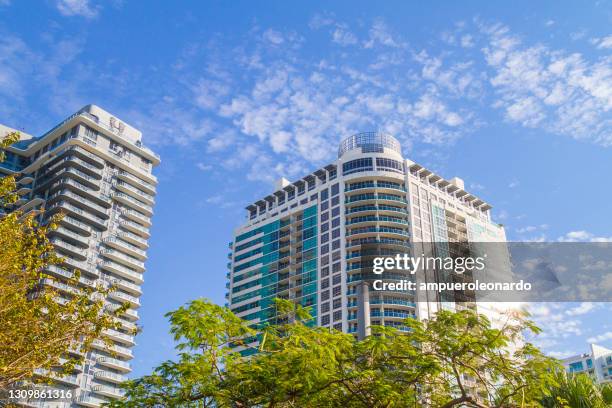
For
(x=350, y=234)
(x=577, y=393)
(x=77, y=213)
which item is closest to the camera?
(x=577, y=393)

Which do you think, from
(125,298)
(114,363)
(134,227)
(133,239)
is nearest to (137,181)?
(134,227)

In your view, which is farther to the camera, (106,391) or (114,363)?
(114,363)

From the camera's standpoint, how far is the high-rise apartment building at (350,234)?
9162 centimetres

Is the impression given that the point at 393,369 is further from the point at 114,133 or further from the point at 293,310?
the point at 114,133

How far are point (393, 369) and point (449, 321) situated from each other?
6.67ft

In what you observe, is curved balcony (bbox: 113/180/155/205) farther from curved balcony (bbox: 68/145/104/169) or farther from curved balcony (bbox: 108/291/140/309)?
curved balcony (bbox: 108/291/140/309)

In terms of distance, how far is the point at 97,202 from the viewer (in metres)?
98.7

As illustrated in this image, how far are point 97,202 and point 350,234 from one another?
41128 millimetres

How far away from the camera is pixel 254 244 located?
361 ft

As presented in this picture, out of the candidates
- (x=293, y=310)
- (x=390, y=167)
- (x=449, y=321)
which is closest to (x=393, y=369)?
(x=449, y=321)

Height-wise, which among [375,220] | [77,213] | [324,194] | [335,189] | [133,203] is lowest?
[375,220]

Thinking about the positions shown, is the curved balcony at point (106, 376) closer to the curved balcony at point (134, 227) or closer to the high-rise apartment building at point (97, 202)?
the high-rise apartment building at point (97, 202)

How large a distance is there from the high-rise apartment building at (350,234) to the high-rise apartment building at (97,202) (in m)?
18.9

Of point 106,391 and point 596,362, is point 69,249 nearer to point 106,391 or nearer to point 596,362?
point 106,391
